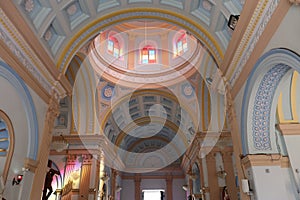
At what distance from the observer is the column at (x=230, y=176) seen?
11.0 metres

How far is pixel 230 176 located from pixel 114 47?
397 inches

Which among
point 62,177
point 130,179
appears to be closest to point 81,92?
point 62,177

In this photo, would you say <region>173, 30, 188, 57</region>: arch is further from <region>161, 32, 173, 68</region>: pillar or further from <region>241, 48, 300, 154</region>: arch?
<region>241, 48, 300, 154</region>: arch

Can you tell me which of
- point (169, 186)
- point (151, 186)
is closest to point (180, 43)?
point (169, 186)

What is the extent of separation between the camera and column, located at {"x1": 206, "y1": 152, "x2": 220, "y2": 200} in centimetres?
1166

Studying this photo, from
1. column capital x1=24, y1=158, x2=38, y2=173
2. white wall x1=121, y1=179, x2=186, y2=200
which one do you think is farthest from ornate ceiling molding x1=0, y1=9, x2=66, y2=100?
white wall x1=121, y1=179, x2=186, y2=200

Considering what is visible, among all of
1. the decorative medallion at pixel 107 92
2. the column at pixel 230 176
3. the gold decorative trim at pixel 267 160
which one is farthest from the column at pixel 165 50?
the gold decorative trim at pixel 267 160

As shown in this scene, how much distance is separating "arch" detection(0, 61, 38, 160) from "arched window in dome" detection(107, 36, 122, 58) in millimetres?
9071

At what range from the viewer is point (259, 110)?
6.05 metres

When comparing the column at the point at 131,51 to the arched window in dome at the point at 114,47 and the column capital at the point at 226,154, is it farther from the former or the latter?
the column capital at the point at 226,154

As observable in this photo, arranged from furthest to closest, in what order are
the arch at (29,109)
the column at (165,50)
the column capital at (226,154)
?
the column at (165,50), the column capital at (226,154), the arch at (29,109)

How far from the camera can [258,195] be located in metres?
5.49

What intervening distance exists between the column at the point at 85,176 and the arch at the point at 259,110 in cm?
846

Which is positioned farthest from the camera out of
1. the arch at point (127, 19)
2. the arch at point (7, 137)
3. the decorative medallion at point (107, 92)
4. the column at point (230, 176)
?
the decorative medallion at point (107, 92)
